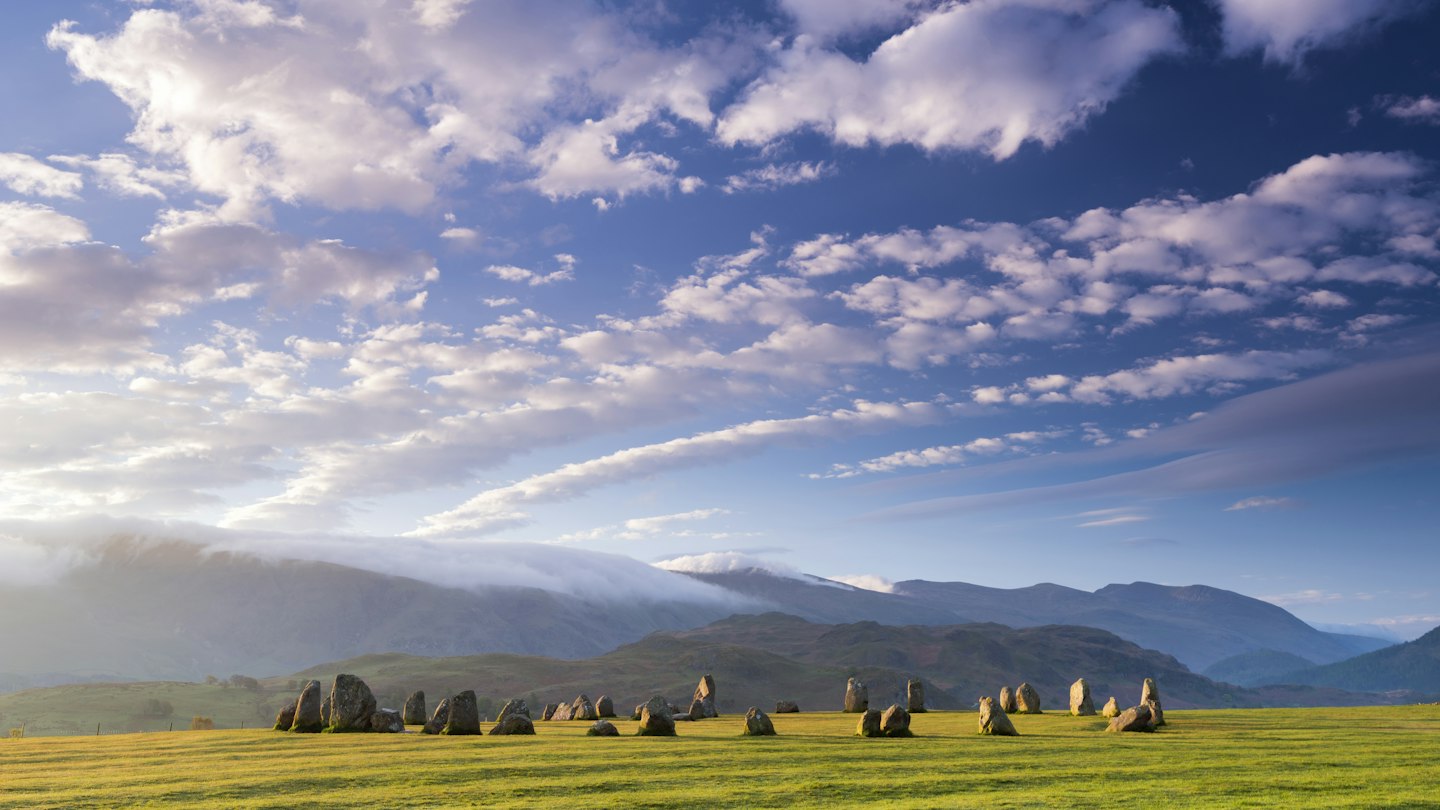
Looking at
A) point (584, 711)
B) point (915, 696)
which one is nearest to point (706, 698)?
point (584, 711)

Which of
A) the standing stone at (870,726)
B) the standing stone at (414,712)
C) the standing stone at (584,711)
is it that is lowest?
the standing stone at (584,711)

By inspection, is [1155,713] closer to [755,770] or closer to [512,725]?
[755,770]

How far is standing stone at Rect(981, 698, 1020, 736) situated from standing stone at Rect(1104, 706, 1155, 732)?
16.9 feet

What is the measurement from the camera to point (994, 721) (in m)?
47.7

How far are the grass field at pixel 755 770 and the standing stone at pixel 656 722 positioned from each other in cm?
128

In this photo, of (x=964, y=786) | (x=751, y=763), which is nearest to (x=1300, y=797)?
(x=964, y=786)

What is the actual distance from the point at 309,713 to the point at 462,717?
29.7ft

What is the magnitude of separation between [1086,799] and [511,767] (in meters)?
19.2

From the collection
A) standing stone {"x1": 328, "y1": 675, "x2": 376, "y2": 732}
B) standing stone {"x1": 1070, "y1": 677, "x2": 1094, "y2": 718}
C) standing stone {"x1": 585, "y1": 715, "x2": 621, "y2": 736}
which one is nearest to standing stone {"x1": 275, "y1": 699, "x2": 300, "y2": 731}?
standing stone {"x1": 328, "y1": 675, "x2": 376, "y2": 732}

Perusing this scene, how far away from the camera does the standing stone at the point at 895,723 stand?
47.2 metres

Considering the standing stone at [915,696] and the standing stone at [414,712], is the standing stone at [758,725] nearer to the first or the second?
the standing stone at [414,712]

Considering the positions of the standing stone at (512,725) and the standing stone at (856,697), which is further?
the standing stone at (856,697)

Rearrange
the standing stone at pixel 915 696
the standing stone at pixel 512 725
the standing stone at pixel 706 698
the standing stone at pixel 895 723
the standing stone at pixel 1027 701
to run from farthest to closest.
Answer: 1. the standing stone at pixel 915 696
2. the standing stone at pixel 706 698
3. the standing stone at pixel 1027 701
4. the standing stone at pixel 512 725
5. the standing stone at pixel 895 723

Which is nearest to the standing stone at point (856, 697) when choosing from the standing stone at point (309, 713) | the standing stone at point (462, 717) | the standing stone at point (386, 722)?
the standing stone at point (462, 717)
